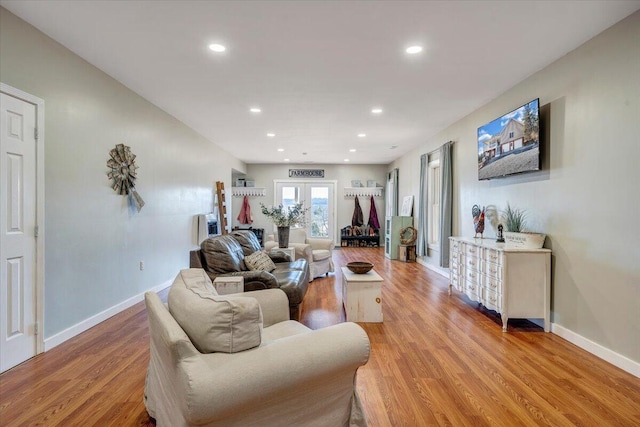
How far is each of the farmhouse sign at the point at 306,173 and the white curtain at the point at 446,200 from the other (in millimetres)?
4825

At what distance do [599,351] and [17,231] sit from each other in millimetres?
4670

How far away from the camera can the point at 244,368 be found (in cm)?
116

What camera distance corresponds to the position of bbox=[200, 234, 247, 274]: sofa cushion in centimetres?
295

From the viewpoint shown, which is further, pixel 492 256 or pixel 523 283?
pixel 492 256

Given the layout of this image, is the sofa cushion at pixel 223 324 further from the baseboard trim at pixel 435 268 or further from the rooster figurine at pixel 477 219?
the baseboard trim at pixel 435 268

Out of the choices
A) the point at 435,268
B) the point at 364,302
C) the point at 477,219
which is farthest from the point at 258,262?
the point at 435,268

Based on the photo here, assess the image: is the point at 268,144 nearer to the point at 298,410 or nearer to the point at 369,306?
the point at 369,306

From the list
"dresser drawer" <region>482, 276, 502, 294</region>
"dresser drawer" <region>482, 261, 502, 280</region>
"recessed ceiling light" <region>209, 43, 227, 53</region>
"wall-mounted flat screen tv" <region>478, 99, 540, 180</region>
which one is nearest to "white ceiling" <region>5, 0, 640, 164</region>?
"recessed ceiling light" <region>209, 43, 227, 53</region>

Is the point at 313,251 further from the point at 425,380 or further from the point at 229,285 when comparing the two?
the point at 425,380

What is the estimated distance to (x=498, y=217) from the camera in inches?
154

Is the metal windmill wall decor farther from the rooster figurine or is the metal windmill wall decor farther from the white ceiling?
the rooster figurine

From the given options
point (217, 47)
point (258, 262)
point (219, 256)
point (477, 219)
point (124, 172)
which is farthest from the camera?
point (477, 219)

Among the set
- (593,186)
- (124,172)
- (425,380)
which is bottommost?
(425,380)

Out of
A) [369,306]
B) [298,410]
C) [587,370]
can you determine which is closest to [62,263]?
[298,410]
